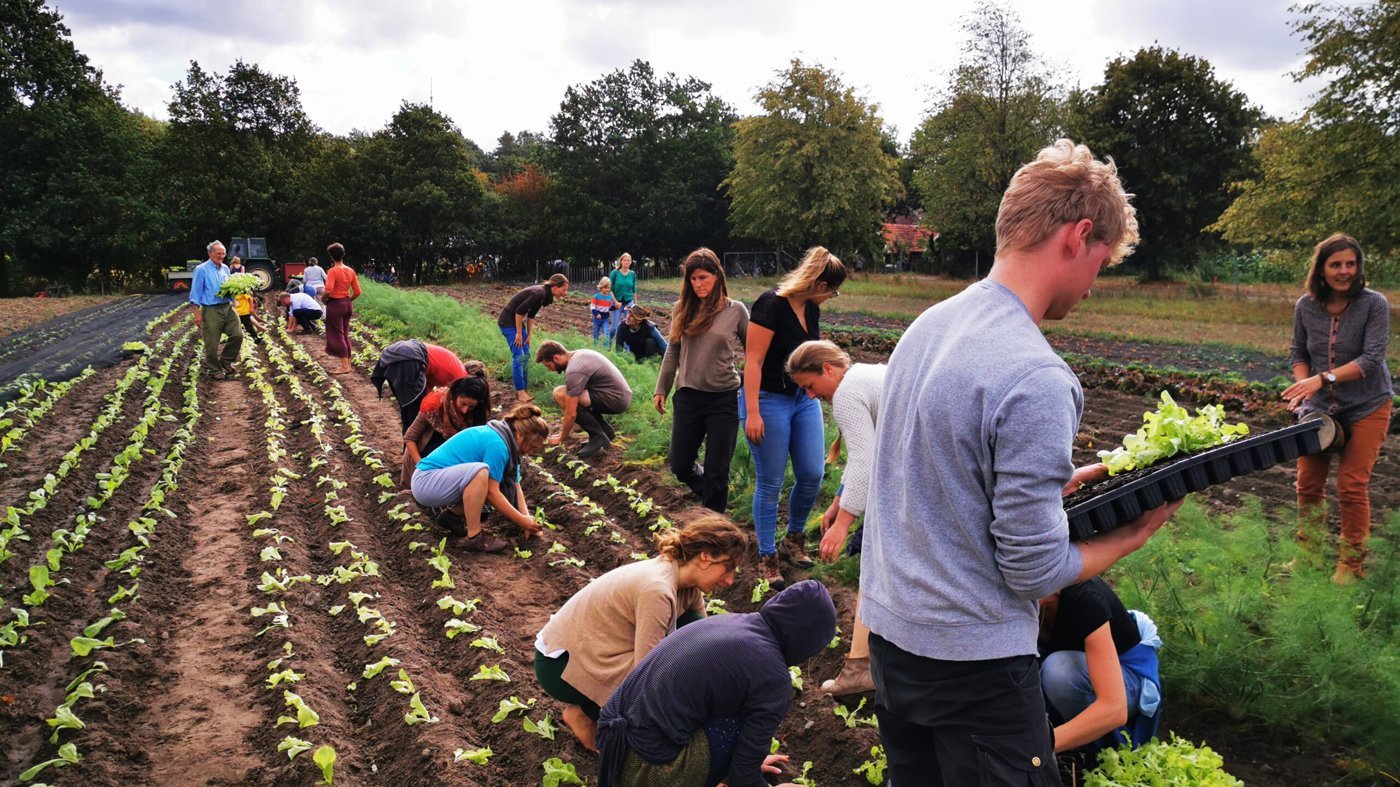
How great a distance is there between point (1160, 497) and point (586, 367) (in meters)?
6.75

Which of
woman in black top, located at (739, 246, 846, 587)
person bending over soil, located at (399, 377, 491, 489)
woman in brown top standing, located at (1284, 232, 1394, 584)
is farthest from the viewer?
person bending over soil, located at (399, 377, 491, 489)

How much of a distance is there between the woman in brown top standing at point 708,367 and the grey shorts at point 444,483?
139cm

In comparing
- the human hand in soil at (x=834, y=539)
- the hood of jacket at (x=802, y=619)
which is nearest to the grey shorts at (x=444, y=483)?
the human hand in soil at (x=834, y=539)

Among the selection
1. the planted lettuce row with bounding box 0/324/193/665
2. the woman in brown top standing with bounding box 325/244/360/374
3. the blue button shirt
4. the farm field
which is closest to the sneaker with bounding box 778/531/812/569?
the farm field

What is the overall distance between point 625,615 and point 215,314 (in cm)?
1082

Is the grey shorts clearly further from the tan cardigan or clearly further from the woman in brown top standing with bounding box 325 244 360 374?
the woman in brown top standing with bounding box 325 244 360 374

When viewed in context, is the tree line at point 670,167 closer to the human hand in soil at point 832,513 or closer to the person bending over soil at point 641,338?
the person bending over soil at point 641,338

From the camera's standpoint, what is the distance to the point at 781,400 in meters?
4.91

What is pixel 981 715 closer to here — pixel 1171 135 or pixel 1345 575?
pixel 1345 575

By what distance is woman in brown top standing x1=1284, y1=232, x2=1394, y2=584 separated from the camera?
478cm

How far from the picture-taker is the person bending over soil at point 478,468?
5.97 metres

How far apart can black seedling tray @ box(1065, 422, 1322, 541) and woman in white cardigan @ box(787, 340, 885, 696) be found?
188cm

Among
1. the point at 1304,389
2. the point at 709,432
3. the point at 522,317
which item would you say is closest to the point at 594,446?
the point at 522,317

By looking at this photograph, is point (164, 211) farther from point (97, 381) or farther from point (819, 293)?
point (819, 293)
